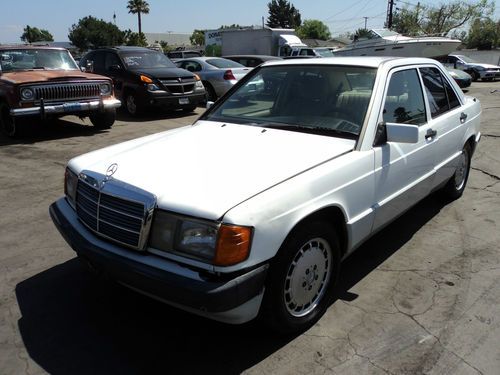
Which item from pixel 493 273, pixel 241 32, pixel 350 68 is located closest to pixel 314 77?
pixel 350 68

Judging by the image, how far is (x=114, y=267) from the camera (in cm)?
267

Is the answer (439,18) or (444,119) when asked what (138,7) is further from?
(444,119)

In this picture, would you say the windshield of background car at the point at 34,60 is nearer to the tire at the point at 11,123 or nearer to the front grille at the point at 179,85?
the tire at the point at 11,123

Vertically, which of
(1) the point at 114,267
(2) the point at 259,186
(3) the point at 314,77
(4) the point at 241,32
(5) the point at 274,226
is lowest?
(1) the point at 114,267

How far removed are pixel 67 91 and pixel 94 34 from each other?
76.7 m

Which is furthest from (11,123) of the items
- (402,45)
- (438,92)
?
(402,45)

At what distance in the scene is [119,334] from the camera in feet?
9.79

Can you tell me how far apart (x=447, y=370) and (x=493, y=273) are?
1456mm

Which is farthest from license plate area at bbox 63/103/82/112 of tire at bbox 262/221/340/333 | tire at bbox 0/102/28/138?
tire at bbox 262/221/340/333

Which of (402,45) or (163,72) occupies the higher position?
(402,45)

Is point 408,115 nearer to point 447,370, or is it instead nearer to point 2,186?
point 447,370

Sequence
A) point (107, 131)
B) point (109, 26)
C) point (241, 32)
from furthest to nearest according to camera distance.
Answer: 1. point (109, 26)
2. point (241, 32)
3. point (107, 131)

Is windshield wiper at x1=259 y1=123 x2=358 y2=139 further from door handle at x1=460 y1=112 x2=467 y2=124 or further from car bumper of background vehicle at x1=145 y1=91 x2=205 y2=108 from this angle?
car bumper of background vehicle at x1=145 y1=91 x2=205 y2=108

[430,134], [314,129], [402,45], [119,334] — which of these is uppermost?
[402,45]
